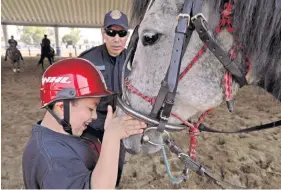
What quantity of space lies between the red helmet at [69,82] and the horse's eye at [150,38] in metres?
0.32

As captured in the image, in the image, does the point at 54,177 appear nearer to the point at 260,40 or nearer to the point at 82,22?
the point at 260,40

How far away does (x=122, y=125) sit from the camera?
3.99ft

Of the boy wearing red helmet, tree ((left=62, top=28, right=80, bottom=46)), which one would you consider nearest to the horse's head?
the boy wearing red helmet

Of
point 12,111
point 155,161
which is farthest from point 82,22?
point 155,161

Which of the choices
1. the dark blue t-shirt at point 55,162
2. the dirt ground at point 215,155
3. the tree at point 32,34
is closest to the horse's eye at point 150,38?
the dark blue t-shirt at point 55,162

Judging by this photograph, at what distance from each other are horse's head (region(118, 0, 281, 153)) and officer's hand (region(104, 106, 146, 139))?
3.1 inches

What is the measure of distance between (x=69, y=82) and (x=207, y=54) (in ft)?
2.27

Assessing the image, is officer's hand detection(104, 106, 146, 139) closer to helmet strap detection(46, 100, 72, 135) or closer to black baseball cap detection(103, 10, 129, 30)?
helmet strap detection(46, 100, 72, 135)

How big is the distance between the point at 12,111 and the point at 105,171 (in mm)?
5104

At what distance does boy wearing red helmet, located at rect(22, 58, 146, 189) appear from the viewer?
103 cm

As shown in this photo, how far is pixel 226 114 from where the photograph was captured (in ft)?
17.8

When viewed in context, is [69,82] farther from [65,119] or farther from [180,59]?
[180,59]

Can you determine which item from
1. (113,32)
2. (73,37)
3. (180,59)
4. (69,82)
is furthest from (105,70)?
(73,37)

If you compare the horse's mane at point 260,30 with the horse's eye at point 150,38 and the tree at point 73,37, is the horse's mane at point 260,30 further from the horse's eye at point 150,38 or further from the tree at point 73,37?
the tree at point 73,37
